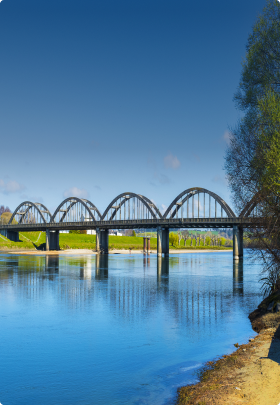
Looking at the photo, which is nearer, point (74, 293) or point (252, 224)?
point (252, 224)

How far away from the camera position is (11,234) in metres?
158

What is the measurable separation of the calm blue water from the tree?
487 centimetres

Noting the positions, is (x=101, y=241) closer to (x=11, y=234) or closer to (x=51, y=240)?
(x=51, y=240)

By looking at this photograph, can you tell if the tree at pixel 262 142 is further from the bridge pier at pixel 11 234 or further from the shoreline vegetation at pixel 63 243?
the bridge pier at pixel 11 234

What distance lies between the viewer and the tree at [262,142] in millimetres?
18469

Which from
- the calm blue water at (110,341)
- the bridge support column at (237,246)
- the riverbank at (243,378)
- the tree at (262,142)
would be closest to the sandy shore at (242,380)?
the riverbank at (243,378)

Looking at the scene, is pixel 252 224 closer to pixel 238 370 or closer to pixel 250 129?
pixel 250 129

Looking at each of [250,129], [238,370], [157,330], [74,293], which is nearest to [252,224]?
[250,129]

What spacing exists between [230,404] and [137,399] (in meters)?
3.05

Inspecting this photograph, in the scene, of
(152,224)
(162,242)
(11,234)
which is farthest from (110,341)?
(11,234)

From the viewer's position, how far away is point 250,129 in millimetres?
21766

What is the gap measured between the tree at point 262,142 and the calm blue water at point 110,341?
4.87 meters

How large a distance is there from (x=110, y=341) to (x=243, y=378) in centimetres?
787

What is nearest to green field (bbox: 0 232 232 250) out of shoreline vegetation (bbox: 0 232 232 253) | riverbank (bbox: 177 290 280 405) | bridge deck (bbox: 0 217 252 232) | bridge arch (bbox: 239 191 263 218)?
shoreline vegetation (bbox: 0 232 232 253)
